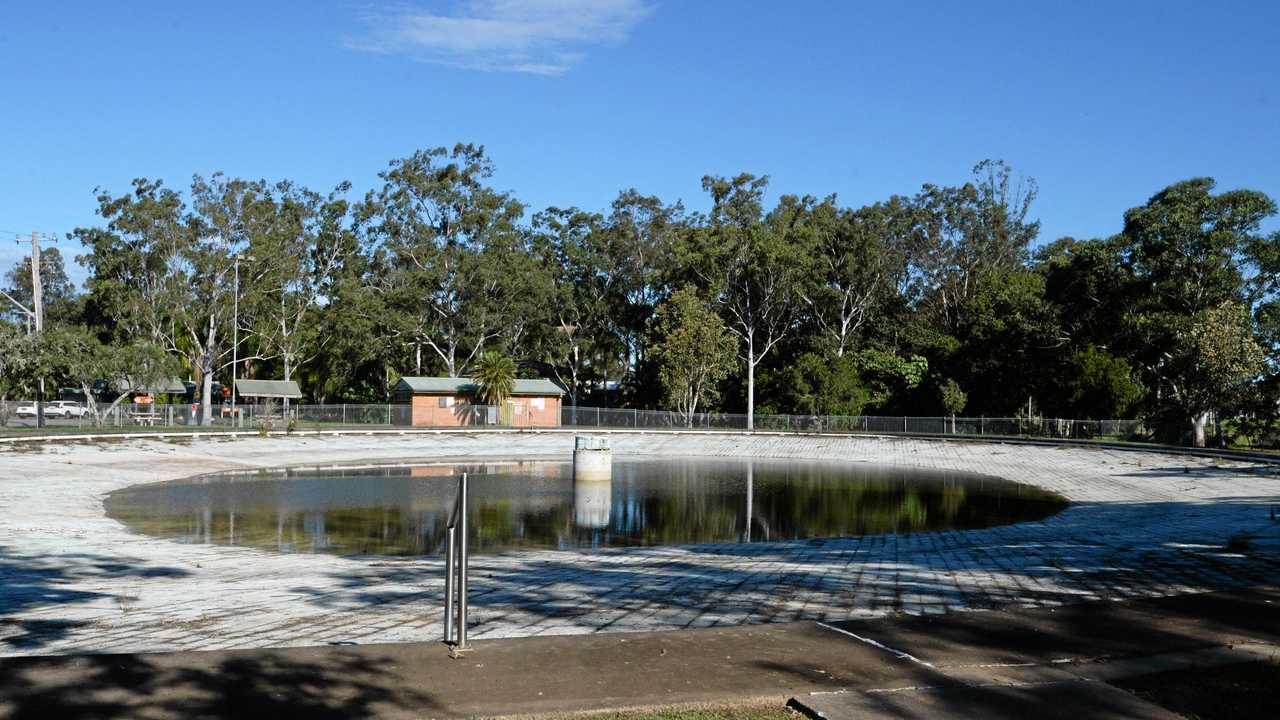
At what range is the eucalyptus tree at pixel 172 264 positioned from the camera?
236ft

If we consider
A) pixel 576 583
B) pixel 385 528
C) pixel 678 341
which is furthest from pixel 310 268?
pixel 576 583

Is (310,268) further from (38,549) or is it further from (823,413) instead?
(38,549)

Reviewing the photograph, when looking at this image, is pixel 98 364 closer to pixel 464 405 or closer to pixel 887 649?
pixel 464 405

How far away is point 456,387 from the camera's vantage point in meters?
73.2

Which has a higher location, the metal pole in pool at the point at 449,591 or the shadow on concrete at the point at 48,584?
the metal pole in pool at the point at 449,591

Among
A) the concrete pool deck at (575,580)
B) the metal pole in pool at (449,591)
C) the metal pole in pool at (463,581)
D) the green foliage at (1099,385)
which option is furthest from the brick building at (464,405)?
the metal pole in pool at (463,581)

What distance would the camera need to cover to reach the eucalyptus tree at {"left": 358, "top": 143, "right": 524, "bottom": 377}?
78875 mm

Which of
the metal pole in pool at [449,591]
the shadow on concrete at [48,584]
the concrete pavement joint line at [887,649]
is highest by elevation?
the metal pole in pool at [449,591]

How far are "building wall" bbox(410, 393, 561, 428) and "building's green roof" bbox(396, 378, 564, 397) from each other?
1.26 feet

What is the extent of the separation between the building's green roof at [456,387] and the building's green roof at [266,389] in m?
9.57

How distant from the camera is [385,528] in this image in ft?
73.6

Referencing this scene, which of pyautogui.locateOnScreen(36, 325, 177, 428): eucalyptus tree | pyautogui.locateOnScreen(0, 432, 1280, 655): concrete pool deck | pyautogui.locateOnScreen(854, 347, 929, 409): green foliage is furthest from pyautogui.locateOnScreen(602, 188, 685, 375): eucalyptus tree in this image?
pyautogui.locateOnScreen(0, 432, 1280, 655): concrete pool deck

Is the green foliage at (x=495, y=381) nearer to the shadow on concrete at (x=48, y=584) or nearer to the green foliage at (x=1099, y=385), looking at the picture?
the green foliage at (x=1099, y=385)

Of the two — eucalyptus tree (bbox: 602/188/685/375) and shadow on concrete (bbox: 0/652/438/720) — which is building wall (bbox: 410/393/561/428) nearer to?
eucalyptus tree (bbox: 602/188/685/375)
